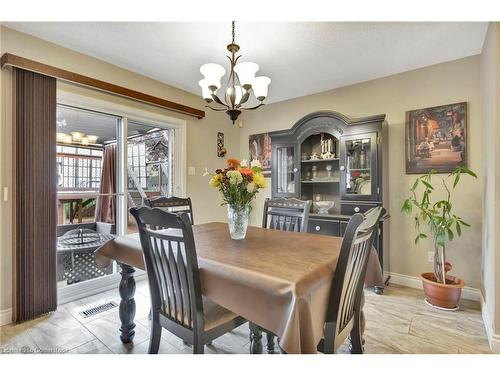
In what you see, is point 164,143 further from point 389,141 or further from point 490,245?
point 490,245

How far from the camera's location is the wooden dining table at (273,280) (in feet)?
3.11

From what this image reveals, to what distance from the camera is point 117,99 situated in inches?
110

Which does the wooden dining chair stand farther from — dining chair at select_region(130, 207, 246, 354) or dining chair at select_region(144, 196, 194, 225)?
dining chair at select_region(144, 196, 194, 225)

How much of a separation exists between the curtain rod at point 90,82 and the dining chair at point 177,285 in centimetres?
181

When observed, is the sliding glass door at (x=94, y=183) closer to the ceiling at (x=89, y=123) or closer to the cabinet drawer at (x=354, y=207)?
the ceiling at (x=89, y=123)

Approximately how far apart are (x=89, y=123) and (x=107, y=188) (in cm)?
74

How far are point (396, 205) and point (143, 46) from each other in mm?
3146

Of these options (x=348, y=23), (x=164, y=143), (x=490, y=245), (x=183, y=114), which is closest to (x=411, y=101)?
(x=348, y=23)

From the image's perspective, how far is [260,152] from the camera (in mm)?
4152

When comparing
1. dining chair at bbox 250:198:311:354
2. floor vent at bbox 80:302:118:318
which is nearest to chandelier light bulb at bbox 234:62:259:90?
dining chair at bbox 250:198:311:354

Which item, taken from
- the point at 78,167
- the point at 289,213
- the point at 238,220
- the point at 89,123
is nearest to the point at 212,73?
the point at 238,220

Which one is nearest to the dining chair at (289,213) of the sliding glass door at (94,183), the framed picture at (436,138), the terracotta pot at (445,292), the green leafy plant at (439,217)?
the green leafy plant at (439,217)
